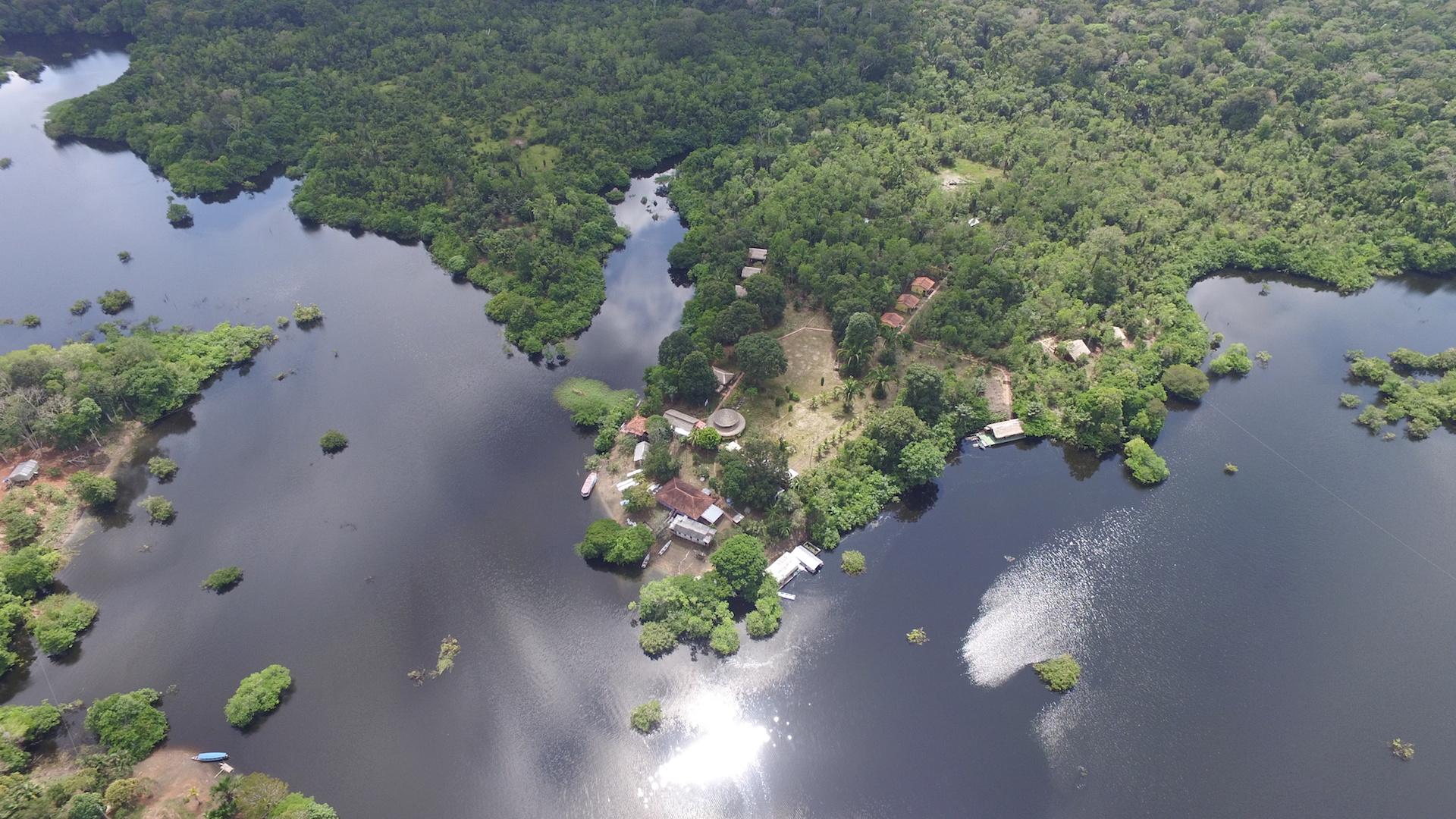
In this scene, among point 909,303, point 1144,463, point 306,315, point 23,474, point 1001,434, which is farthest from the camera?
point 306,315

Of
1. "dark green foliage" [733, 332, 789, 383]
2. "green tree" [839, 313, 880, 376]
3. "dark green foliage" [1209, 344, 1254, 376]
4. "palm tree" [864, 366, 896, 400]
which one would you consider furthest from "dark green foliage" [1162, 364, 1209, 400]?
"dark green foliage" [733, 332, 789, 383]

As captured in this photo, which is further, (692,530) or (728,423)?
(728,423)

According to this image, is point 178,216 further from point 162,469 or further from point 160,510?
point 160,510

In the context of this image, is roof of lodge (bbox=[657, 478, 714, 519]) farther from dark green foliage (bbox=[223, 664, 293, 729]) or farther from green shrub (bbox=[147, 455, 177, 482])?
green shrub (bbox=[147, 455, 177, 482])

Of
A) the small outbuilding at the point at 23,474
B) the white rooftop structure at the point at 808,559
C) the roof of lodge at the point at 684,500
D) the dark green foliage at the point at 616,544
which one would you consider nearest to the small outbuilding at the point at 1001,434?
the white rooftop structure at the point at 808,559

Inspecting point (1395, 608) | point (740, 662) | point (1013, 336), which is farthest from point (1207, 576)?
point (740, 662)

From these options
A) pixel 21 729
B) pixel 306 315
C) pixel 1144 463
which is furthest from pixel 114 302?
pixel 1144 463

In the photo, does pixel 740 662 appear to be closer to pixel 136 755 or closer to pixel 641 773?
pixel 641 773
